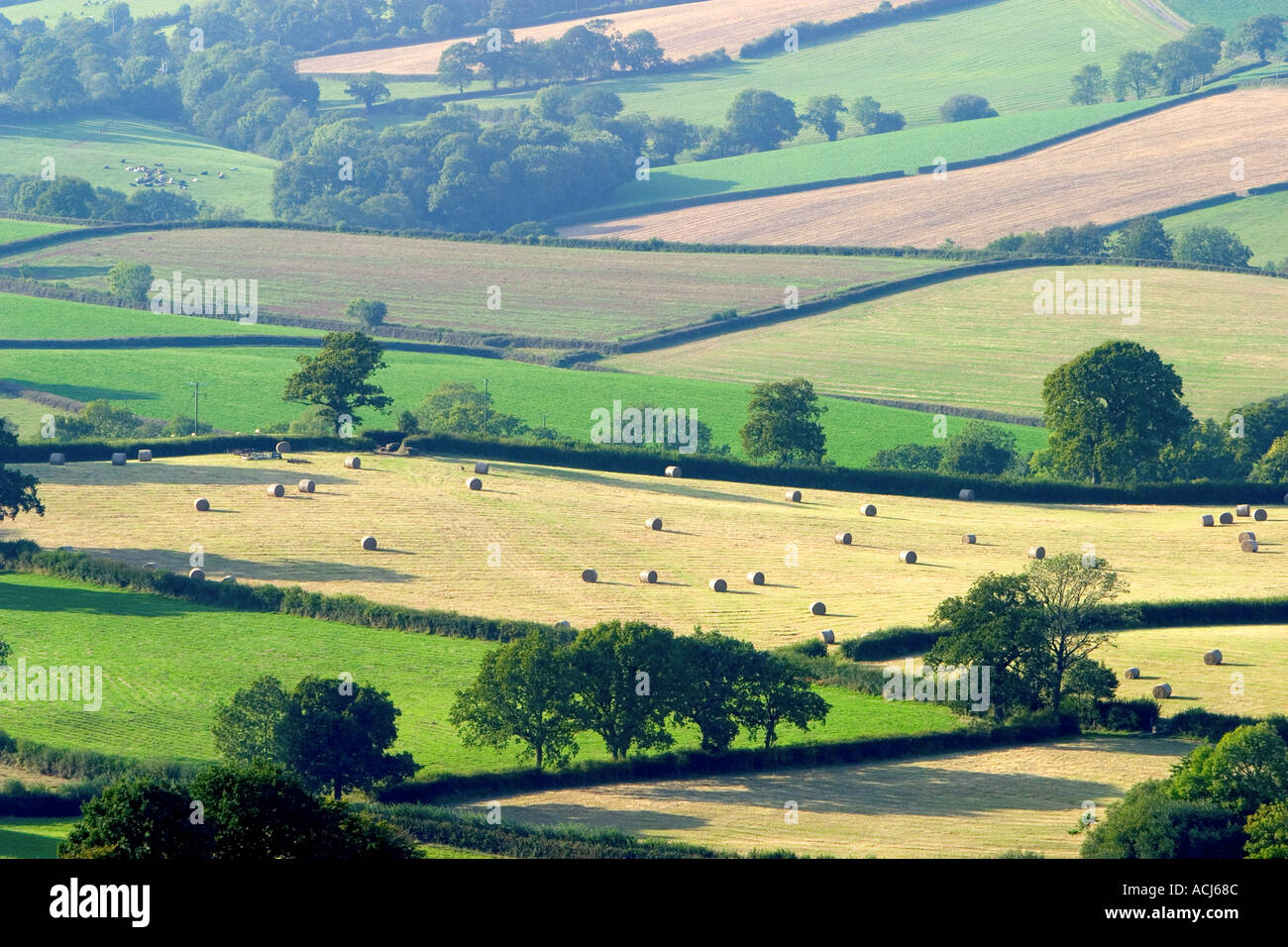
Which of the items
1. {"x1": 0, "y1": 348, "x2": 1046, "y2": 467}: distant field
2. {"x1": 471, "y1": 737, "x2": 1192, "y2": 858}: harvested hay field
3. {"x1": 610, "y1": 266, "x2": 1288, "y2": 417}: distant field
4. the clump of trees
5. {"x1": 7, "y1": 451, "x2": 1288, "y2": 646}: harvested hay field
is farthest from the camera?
{"x1": 610, "y1": 266, "x2": 1288, "y2": 417}: distant field

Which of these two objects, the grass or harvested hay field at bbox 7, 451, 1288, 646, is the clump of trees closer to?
the grass

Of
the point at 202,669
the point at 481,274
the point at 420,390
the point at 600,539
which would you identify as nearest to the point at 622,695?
the point at 202,669

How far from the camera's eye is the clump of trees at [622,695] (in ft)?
200

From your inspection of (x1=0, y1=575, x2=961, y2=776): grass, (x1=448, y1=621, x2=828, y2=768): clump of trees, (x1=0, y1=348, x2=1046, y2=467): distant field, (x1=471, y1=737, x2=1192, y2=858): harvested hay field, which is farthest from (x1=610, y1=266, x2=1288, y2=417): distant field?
(x1=448, y1=621, x2=828, y2=768): clump of trees

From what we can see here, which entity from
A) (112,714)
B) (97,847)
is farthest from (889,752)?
(97,847)

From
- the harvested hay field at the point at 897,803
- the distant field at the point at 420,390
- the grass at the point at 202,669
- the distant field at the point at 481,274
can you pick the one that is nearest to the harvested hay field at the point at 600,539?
the grass at the point at 202,669

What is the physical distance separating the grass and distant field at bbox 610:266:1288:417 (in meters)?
63.8

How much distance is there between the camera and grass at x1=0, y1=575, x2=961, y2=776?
201 ft

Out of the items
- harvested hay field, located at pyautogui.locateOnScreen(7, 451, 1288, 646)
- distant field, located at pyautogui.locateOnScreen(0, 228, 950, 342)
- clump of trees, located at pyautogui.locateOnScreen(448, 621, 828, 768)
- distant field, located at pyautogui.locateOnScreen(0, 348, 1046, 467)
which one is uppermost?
distant field, located at pyautogui.locateOnScreen(0, 228, 950, 342)

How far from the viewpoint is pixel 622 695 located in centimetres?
6203

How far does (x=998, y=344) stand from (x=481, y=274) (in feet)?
163

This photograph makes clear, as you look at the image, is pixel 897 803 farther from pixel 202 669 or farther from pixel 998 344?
pixel 998 344

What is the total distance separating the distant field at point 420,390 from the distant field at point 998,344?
6.78 metres
